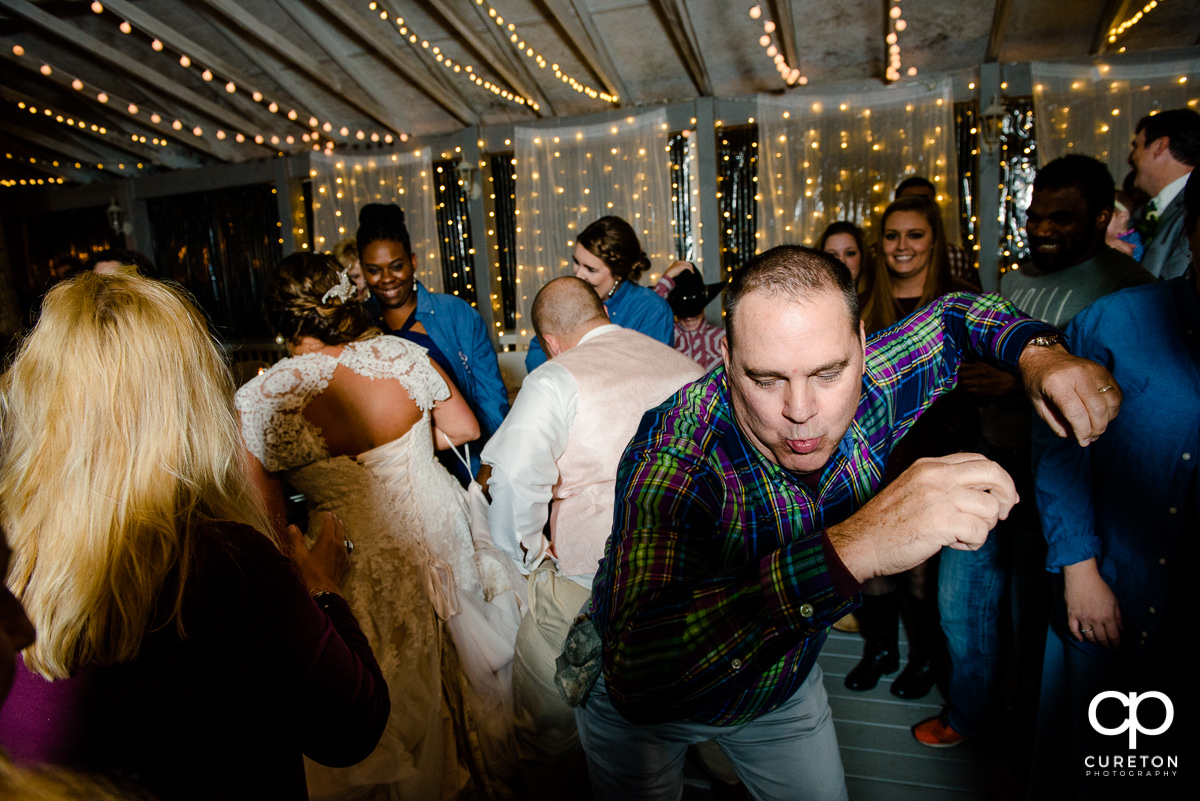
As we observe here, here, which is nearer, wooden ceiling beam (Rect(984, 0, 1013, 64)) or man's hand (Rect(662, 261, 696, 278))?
man's hand (Rect(662, 261, 696, 278))

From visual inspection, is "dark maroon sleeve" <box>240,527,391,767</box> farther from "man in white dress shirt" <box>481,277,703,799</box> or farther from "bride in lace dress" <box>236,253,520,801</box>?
"bride in lace dress" <box>236,253,520,801</box>

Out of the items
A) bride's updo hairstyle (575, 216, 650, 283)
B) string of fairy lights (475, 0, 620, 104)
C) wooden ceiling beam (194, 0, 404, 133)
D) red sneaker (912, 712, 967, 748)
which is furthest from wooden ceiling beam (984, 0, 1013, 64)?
wooden ceiling beam (194, 0, 404, 133)

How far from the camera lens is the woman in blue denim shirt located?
3.54 metres

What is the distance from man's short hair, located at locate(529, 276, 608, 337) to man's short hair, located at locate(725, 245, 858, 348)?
1.04m

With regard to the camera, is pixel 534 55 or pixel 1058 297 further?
pixel 534 55

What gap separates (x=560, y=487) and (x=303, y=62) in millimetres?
5793

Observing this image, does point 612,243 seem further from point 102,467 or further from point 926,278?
point 102,467

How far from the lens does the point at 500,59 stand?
5.98m

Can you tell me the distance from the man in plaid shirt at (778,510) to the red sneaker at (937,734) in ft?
3.96

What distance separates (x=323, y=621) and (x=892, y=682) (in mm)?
2735

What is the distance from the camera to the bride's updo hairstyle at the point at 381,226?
350 cm

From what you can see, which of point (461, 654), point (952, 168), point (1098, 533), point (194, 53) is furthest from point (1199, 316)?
point (194, 53)

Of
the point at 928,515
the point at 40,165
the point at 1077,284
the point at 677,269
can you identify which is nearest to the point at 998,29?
the point at 677,269

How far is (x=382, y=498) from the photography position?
241 centimetres
